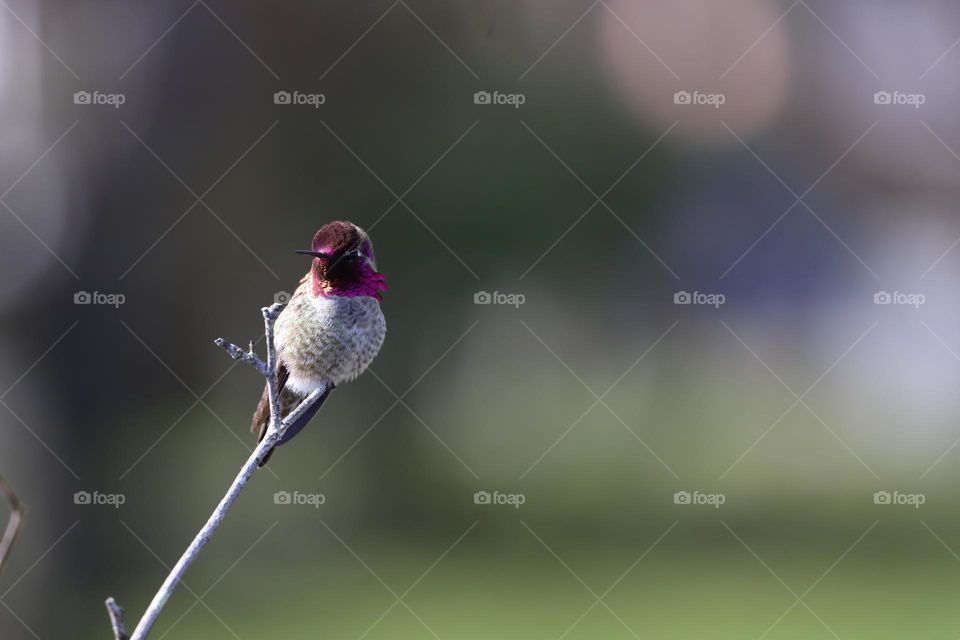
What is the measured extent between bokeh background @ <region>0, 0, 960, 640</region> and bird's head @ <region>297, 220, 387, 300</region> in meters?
4.73

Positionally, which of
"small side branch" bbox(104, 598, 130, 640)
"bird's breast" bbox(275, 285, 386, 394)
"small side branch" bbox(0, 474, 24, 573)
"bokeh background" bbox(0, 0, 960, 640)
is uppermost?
"bokeh background" bbox(0, 0, 960, 640)

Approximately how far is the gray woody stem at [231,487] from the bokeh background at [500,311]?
498 cm

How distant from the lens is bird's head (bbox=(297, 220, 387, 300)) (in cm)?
167

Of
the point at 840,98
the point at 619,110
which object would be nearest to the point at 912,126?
the point at 840,98

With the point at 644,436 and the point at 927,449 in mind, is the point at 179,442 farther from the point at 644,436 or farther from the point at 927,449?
the point at 927,449

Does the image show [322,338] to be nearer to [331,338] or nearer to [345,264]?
[331,338]

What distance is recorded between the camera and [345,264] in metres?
1.83

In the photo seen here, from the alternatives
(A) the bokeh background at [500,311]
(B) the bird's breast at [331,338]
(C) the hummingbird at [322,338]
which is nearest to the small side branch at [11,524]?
(C) the hummingbird at [322,338]

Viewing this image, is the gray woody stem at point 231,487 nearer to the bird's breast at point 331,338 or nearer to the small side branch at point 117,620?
the small side branch at point 117,620

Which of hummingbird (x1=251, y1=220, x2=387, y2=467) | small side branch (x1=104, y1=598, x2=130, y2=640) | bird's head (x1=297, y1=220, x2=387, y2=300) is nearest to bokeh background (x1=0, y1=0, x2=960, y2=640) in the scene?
hummingbird (x1=251, y1=220, x2=387, y2=467)

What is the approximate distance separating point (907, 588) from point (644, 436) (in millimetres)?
4257

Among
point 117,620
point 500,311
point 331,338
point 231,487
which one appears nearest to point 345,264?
point 331,338

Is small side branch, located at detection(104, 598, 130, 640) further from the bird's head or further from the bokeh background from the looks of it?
the bokeh background

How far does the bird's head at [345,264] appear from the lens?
→ 167 centimetres
